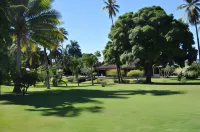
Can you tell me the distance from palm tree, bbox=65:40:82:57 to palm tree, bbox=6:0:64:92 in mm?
68844

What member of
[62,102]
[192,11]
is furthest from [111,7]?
[62,102]

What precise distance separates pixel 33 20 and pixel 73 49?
234 feet

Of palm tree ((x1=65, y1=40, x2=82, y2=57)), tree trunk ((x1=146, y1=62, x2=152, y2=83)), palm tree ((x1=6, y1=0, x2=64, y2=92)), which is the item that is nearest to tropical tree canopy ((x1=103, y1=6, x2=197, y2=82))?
tree trunk ((x1=146, y1=62, x2=152, y2=83))

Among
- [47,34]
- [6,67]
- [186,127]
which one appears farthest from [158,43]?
[186,127]

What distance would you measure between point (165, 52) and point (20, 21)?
58.5 feet

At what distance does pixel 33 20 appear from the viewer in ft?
71.8

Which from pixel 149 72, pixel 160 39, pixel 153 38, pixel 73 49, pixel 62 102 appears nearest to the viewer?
pixel 62 102

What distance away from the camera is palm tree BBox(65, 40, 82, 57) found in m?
92.2

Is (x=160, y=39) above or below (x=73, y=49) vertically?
below

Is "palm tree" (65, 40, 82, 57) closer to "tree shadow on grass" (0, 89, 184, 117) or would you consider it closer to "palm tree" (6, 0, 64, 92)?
"palm tree" (6, 0, 64, 92)

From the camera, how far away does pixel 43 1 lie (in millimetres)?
21984

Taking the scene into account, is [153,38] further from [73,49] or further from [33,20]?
[73,49]

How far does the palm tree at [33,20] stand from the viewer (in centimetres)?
2158

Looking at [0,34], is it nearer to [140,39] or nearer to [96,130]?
[96,130]
